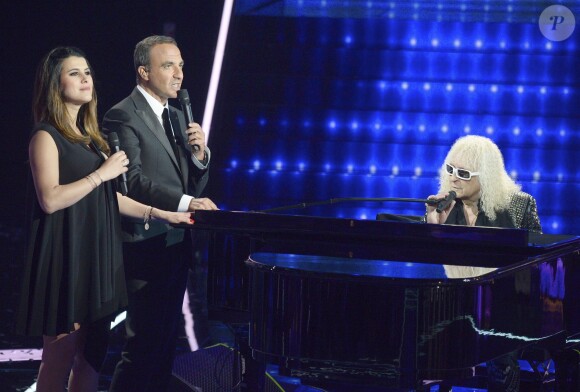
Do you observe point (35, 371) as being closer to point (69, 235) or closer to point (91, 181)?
point (69, 235)

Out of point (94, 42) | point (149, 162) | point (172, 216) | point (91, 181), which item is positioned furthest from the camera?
point (94, 42)

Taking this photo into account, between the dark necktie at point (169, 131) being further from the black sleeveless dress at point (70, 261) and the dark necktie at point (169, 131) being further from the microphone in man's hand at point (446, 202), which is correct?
the microphone in man's hand at point (446, 202)

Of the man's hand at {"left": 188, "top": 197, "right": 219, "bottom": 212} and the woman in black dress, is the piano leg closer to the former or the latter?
the man's hand at {"left": 188, "top": 197, "right": 219, "bottom": 212}

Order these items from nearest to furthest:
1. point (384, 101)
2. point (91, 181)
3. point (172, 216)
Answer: point (91, 181)
point (172, 216)
point (384, 101)

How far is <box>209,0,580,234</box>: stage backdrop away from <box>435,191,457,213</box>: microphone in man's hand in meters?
3.11

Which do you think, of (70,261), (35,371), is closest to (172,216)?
(70,261)

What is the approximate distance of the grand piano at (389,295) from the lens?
2570mm

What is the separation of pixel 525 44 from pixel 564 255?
4.60m

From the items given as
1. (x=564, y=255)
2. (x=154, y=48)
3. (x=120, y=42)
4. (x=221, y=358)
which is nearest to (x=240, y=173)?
(x=120, y=42)

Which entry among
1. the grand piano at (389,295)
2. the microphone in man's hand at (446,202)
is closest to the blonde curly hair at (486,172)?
the microphone in man's hand at (446,202)

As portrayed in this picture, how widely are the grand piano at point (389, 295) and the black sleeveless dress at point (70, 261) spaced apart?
1.08 ft

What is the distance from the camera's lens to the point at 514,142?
691 cm

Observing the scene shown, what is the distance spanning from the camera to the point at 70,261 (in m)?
2.90

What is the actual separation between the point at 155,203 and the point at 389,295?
42.5 inches
